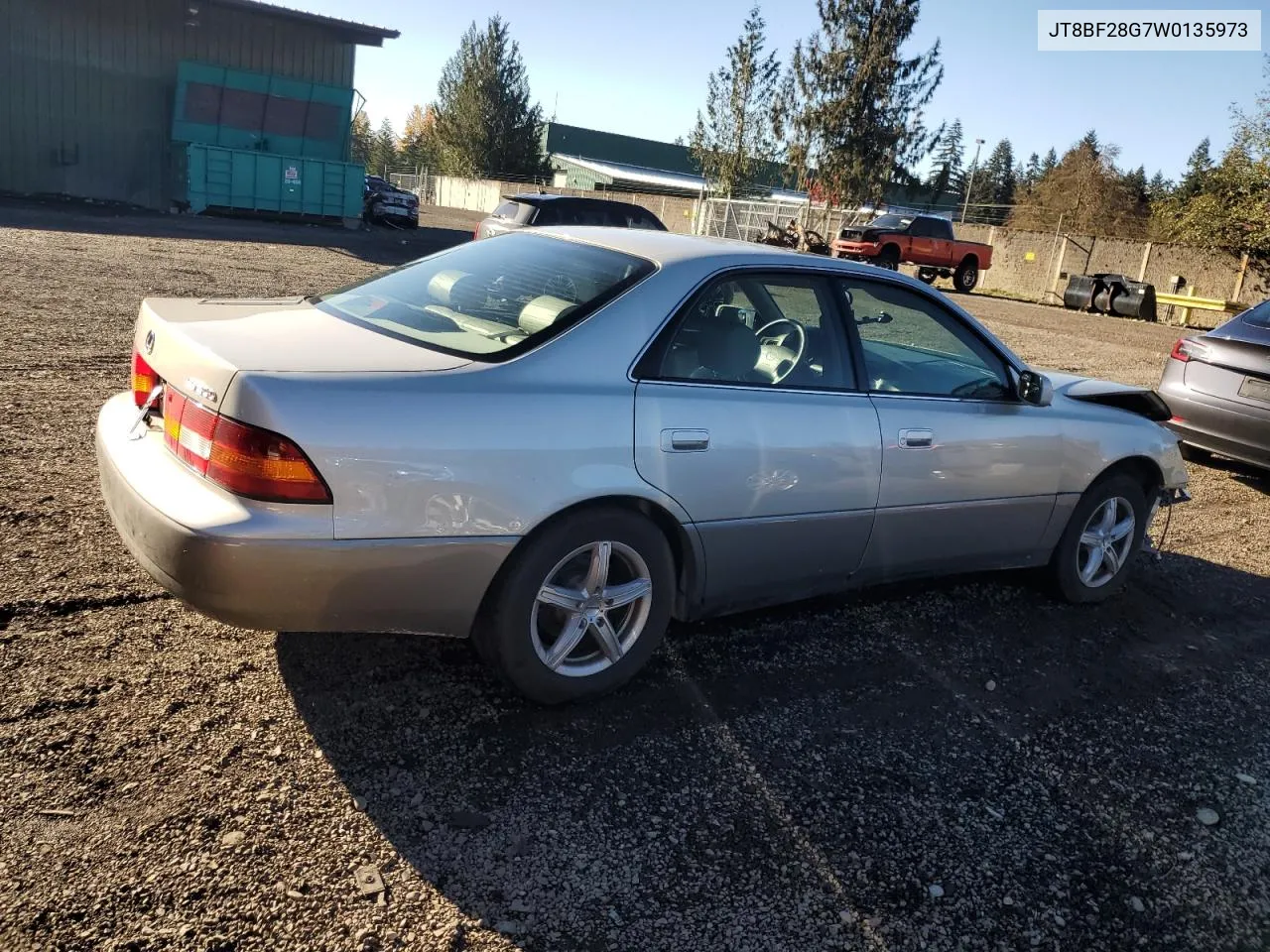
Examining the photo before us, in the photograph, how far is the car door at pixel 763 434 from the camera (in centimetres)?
314

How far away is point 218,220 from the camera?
2552 cm

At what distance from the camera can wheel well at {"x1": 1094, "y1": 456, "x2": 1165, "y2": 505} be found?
4.59 m

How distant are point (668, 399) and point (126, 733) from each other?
1.88 m

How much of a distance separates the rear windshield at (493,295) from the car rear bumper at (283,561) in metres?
0.68

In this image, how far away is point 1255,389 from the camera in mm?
6750

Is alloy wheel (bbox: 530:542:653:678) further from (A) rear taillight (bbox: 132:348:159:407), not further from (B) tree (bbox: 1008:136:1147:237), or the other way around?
(B) tree (bbox: 1008:136:1147:237)

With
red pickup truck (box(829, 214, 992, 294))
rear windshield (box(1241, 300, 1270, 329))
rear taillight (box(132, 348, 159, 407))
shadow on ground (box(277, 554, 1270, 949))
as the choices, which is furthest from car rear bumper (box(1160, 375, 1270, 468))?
red pickup truck (box(829, 214, 992, 294))

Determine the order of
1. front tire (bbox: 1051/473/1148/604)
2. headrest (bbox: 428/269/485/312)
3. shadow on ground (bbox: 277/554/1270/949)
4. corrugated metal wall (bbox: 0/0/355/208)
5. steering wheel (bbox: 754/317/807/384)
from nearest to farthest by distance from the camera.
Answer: shadow on ground (bbox: 277/554/1270/949), headrest (bbox: 428/269/485/312), steering wheel (bbox: 754/317/807/384), front tire (bbox: 1051/473/1148/604), corrugated metal wall (bbox: 0/0/355/208)

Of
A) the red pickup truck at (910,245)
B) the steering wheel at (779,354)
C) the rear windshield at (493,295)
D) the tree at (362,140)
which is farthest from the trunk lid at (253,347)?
the tree at (362,140)

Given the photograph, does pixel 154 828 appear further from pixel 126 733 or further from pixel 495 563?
pixel 495 563

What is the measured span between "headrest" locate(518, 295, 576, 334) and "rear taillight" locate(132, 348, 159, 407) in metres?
1.19

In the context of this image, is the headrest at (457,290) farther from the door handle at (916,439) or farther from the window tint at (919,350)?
the door handle at (916,439)

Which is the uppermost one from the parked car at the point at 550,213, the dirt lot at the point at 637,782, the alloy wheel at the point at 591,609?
the parked car at the point at 550,213

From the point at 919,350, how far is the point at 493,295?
6.48ft
